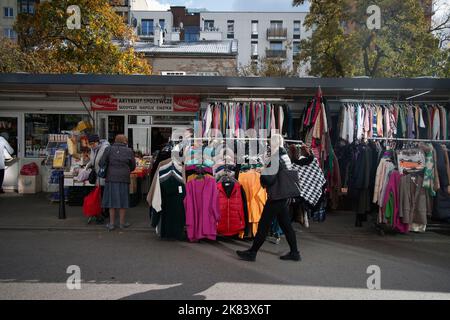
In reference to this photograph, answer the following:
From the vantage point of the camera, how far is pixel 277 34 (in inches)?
2457

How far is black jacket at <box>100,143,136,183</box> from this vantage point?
7.76m

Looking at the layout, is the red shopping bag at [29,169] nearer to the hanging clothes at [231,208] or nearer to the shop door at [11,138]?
the shop door at [11,138]

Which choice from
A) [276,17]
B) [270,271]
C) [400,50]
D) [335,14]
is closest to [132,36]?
[335,14]

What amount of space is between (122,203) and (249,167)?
2.57 metres

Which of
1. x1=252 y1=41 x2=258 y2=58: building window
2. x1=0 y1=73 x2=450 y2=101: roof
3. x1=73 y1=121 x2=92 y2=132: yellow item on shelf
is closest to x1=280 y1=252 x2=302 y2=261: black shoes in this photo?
x1=0 y1=73 x2=450 y2=101: roof

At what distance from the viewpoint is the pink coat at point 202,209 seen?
22.8ft

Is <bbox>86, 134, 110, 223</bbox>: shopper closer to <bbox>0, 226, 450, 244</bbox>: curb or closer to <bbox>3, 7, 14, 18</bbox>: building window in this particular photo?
<bbox>0, 226, 450, 244</bbox>: curb

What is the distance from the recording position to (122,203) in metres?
7.87

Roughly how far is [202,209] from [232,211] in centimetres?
52

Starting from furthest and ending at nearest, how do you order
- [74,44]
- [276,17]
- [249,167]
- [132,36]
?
[276,17] → [132,36] → [74,44] → [249,167]

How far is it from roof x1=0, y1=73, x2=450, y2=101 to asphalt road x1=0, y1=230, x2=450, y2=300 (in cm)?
352
